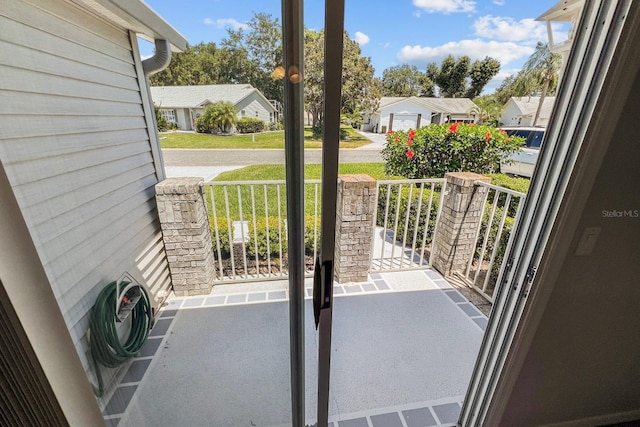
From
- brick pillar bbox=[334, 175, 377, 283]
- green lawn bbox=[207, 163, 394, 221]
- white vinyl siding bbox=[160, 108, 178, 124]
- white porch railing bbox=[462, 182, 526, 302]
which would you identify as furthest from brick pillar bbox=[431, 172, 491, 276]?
white vinyl siding bbox=[160, 108, 178, 124]

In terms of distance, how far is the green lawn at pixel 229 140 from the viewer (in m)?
0.68

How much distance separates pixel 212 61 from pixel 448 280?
2798 mm

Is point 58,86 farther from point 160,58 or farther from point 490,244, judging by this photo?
point 490,244

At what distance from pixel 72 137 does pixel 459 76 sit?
4240 millimetres

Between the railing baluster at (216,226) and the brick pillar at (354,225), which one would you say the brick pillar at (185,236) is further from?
the brick pillar at (354,225)

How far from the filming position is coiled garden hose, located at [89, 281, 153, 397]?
85 cm

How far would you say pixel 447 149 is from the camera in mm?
3285

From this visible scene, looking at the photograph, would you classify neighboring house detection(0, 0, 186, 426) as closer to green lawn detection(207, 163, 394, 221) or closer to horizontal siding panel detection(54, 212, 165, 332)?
horizontal siding panel detection(54, 212, 165, 332)

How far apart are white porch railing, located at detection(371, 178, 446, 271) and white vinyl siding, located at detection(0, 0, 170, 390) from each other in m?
2.17

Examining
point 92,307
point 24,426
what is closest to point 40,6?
point 92,307

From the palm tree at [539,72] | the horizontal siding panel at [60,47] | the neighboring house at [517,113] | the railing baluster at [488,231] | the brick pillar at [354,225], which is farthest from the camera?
the neighboring house at [517,113]

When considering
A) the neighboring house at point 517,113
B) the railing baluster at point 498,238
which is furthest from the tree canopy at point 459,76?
the railing baluster at point 498,238

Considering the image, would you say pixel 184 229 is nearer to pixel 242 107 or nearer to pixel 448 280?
pixel 242 107

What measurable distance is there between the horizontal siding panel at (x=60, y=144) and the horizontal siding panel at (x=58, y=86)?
91 millimetres
